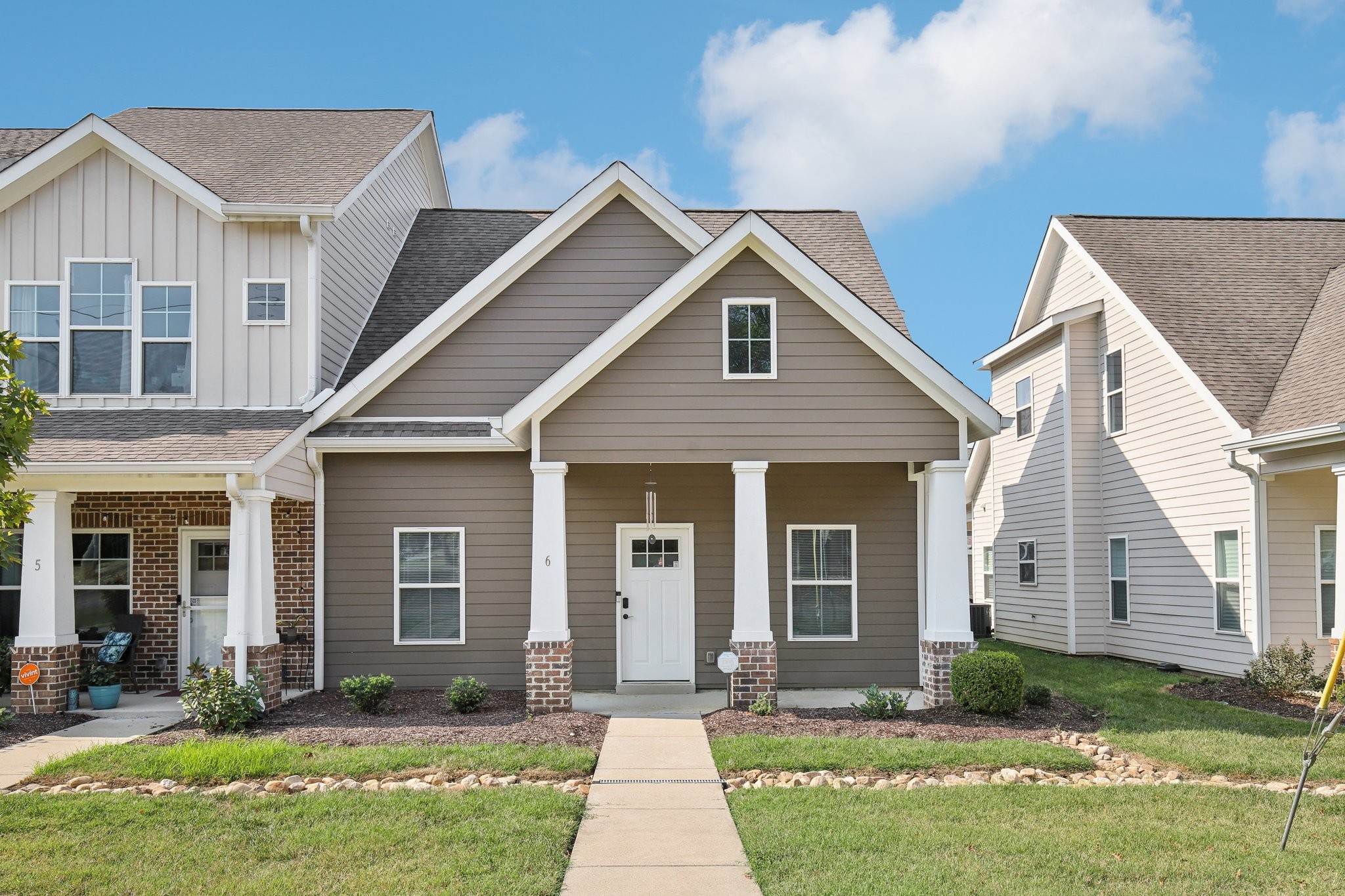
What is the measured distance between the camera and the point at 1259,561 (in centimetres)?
1380

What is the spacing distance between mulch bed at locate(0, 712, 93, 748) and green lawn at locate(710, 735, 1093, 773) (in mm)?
6872

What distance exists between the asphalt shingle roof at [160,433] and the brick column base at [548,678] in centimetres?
376

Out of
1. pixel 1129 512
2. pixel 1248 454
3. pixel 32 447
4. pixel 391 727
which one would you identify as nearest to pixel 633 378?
pixel 391 727

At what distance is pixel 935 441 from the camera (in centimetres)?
1188

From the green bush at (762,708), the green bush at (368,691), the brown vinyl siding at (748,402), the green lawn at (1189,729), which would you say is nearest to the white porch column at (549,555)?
the brown vinyl siding at (748,402)

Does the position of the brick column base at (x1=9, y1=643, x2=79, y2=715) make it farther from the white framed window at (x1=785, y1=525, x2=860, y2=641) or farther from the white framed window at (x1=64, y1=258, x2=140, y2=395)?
the white framed window at (x1=785, y1=525, x2=860, y2=641)

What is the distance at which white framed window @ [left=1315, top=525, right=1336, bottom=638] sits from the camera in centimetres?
1379

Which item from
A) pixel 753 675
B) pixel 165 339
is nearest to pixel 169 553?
pixel 165 339

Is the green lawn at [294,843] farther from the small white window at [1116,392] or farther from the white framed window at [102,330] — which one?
the small white window at [1116,392]

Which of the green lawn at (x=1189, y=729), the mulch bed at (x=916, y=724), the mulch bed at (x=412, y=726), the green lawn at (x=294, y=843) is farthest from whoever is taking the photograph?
the mulch bed at (x=916, y=724)

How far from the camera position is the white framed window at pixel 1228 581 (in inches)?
567

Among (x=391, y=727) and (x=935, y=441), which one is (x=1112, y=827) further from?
(x=391, y=727)

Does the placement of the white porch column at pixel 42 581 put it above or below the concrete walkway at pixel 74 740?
above

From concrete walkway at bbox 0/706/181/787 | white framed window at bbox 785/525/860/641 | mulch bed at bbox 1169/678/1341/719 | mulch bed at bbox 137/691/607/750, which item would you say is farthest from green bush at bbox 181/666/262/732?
mulch bed at bbox 1169/678/1341/719
